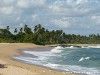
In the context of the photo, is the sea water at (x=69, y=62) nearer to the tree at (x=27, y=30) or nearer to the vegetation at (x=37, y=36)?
the vegetation at (x=37, y=36)

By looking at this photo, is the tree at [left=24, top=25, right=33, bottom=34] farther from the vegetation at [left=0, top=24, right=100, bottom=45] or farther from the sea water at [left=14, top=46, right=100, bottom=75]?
the sea water at [left=14, top=46, right=100, bottom=75]

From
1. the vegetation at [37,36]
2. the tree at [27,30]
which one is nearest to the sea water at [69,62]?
the vegetation at [37,36]

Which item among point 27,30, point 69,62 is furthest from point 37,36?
point 69,62

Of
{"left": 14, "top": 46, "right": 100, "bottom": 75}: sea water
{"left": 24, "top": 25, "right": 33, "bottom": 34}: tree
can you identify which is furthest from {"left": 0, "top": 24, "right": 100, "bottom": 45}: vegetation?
{"left": 14, "top": 46, "right": 100, "bottom": 75}: sea water

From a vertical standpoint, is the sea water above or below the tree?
below

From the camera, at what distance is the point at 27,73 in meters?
21.0

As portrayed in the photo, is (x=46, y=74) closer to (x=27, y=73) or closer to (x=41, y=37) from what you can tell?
(x=27, y=73)

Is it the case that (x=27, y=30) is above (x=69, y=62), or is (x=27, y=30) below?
above

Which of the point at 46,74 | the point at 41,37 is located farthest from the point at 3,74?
the point at 41,37

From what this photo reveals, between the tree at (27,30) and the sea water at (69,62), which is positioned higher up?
the tree at (27,30)

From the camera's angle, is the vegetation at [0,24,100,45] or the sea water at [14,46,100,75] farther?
the vegetation at [0,24,100,45]

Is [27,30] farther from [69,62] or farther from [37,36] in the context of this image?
[69,62]

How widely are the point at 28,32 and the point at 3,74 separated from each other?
113 meters

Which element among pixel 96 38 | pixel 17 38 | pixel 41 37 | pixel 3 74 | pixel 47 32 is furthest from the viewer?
pixel 96 38
